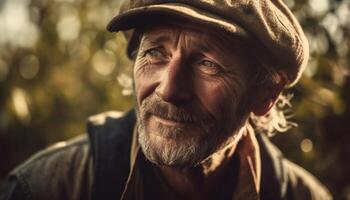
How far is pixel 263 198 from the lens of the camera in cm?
281

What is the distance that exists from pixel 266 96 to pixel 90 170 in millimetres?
921

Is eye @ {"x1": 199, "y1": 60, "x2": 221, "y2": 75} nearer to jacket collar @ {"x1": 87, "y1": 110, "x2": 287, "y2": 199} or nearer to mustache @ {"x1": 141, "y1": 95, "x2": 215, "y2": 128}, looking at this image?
mustache @ {"x1": 141, "y1": 95, "x2": 215, "y2": 128}

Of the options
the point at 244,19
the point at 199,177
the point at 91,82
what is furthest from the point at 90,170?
the point at 91,82

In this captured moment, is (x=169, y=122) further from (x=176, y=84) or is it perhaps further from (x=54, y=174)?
(x=54, y=174)

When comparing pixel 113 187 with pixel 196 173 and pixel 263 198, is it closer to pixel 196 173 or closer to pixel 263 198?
pixel 196 173

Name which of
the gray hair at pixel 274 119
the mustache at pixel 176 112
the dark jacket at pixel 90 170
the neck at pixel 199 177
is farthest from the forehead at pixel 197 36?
the gray hair at pixel 274 119

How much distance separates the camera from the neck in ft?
8.75

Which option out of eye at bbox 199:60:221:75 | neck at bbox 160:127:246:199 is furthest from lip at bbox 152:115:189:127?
neck at bbox 160:127:246:199

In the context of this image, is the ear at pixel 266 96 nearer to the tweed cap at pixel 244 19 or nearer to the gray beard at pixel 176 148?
the tweed cap at pixel 244 19

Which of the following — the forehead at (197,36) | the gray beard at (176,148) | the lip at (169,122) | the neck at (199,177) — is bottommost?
the neck at (199,177)

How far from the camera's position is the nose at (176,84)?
2.26 metres

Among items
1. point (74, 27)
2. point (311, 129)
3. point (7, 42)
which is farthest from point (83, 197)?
point (7, 42)

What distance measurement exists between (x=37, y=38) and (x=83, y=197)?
2.49 metres

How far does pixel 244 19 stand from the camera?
226 cm
